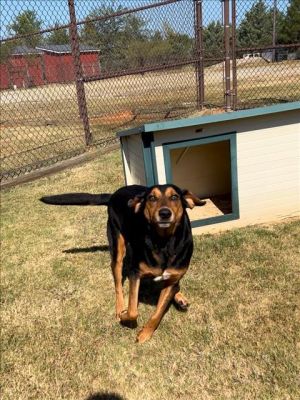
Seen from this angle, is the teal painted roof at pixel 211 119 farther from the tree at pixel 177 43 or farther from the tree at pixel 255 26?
the tree at pixel 255 26

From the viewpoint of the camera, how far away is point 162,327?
112 inches

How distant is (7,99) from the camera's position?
933cm

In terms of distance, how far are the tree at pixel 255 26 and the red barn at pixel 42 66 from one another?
3.66 m

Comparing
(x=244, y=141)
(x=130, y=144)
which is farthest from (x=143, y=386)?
(x=130, y=144)

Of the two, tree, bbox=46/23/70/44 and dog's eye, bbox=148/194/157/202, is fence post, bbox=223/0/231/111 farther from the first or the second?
dog's eye, bbox=148/194/157/202

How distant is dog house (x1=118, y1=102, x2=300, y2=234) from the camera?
12.9ft

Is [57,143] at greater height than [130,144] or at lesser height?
lesser

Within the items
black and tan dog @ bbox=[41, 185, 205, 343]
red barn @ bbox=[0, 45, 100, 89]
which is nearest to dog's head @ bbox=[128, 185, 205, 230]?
black and tan dog @ bbox=[41, 185, 205, 343]

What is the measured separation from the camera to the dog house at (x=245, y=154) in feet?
12.9

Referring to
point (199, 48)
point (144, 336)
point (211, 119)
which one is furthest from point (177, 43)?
point (144, 336)

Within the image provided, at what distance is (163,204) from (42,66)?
7.52 meters

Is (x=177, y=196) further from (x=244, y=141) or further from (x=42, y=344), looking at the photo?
(x=244, y=141)

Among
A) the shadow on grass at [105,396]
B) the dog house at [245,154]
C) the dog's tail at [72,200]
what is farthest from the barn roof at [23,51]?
the shadow on grass at [105,396]

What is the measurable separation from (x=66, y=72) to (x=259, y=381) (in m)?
7.33
